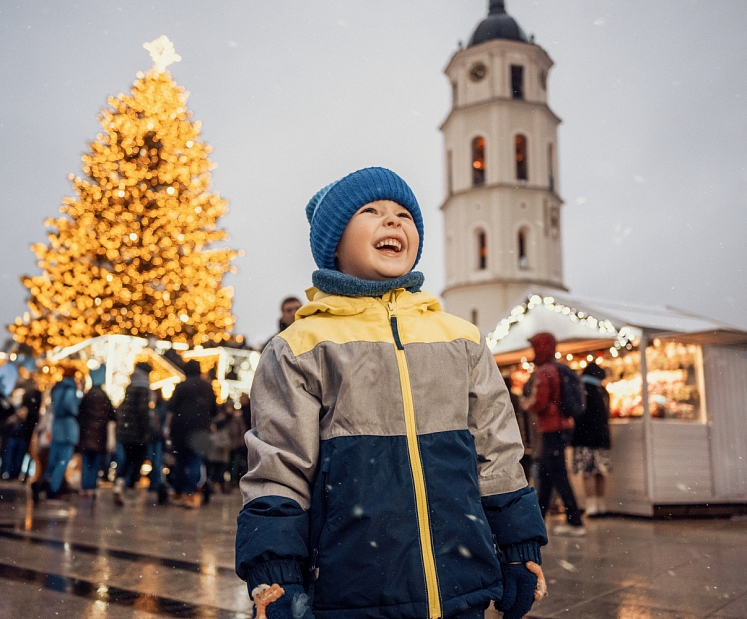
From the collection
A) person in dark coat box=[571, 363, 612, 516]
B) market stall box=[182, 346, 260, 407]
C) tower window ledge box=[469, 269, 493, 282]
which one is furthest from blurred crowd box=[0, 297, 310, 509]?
tower window ledge box=[469, 269, 493, 282]

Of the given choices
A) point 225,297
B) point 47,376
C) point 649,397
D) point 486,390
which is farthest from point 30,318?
point 486,390

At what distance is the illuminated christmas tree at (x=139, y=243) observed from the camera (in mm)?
17938

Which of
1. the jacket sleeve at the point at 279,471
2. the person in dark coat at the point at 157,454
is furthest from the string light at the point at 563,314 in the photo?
the jacket sleeve at the point at 279,471

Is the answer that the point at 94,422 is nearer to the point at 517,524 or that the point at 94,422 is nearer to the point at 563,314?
the point at 563,314

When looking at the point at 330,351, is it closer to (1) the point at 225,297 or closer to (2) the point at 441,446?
(2) the point at 441,446

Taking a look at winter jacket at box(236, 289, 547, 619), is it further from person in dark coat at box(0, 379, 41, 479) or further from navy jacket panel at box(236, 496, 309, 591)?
person in dark coat at box(0, 379, 41, 479)

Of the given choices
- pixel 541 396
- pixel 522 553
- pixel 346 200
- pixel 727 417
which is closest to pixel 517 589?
pixel 522 553

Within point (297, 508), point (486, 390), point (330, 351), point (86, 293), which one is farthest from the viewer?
point (86, 293)

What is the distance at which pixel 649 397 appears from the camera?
8.53 m

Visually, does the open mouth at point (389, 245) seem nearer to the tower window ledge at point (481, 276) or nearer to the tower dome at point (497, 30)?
the tower window ledge at point (481, 276)

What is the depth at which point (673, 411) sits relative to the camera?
8.73 meters

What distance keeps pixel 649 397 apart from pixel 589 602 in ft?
17.4

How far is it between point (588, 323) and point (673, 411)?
4.77ft

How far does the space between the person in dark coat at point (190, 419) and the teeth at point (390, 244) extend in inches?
284
